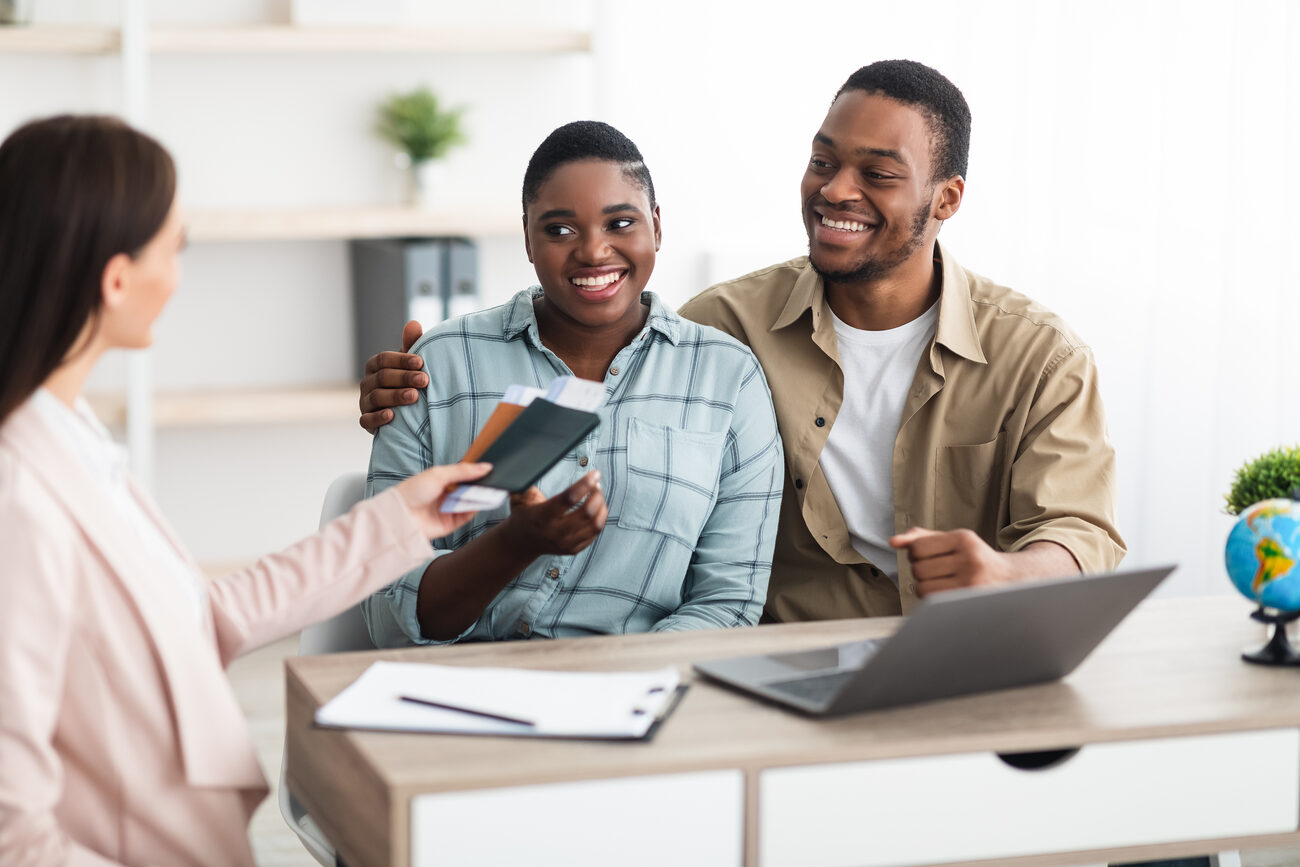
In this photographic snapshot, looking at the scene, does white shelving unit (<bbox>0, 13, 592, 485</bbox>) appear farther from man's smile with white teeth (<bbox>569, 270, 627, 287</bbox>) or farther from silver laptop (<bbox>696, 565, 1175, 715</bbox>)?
silver laptop (<bbox>696, 565, 1175, 715</bbox>)

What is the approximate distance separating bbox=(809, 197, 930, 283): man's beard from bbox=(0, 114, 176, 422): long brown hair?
1.14 meters

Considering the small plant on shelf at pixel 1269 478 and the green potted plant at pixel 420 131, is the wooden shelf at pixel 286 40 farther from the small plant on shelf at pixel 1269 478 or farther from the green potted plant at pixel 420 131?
the small plant on shelf at pixel 1269 478

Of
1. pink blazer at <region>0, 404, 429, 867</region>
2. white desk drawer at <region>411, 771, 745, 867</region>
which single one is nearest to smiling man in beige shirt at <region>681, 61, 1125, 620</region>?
white desk drawer at <region>411, 771, 745, 867</region>

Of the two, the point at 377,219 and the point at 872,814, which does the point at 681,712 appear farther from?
the point at 377,219

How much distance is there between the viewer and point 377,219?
3.51 metres

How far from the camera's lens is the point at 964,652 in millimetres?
1274

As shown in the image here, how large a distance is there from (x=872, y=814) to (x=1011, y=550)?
0.71 metres

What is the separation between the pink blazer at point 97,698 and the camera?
111cm

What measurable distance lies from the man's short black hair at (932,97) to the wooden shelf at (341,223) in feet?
5.20

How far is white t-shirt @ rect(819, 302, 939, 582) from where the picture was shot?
6.77 feet

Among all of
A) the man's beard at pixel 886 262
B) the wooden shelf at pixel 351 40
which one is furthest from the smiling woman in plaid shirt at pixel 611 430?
the wooden shelf at pixel 351 40

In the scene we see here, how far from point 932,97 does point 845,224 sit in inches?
9.0

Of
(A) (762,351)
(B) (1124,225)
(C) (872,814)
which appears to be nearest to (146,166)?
(C) (872,814)

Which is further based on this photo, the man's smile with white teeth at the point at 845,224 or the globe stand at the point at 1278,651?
the man's smile with white teeth at the point at 845,224
